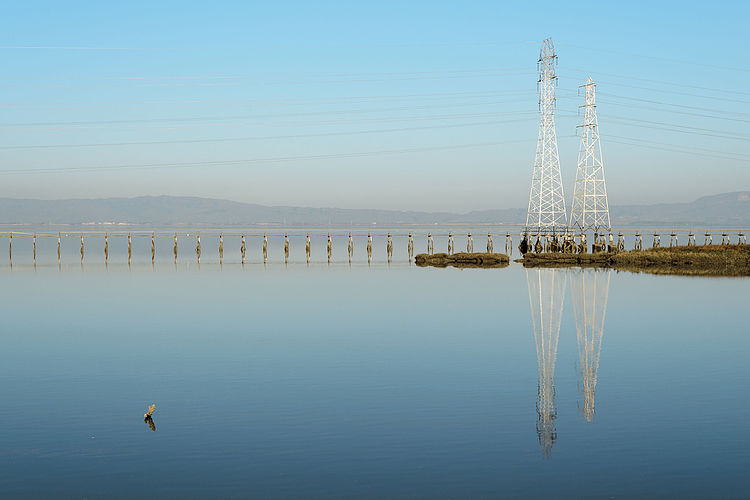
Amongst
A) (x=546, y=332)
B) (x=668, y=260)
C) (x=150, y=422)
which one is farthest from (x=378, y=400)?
(x=668, y=260)

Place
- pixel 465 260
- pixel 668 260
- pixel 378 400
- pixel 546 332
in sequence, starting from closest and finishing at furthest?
pixel 378 400 < pixel 546 332 < pixel 668 260 < pixel 465 260

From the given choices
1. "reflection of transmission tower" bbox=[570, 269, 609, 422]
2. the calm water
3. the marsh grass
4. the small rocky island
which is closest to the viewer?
the calm water

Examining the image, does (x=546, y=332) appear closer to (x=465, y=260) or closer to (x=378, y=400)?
(x=378, y=400)

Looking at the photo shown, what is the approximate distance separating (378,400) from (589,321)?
65.4 ft

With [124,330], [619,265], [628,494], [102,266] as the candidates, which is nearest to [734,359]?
[628,494]

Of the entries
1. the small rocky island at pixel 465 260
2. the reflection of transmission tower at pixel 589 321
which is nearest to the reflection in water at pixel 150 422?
the reflection of transmission tower at pixel 589 321

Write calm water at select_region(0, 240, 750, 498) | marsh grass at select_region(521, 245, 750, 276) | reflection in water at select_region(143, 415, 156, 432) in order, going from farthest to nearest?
marsh grass at select_region(521, 245, 750, 276), reflection in water at select_region(143, 415, 156, 432), calm water at select_region(0, 240, 750, 498)

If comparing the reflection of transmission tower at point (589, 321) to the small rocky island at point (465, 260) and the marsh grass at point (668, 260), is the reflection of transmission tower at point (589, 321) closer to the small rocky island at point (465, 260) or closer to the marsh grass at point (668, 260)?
the marsh grass at point (668, 260)

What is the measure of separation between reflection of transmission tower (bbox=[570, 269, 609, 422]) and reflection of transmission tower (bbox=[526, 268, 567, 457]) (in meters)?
0.88

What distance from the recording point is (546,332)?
35.2 meters

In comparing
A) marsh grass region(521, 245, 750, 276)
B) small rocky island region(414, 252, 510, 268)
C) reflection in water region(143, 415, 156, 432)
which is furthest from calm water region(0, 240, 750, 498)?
small rocky island region(414, 252, 510, 268)

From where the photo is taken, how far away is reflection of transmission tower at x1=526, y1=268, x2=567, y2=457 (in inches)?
734

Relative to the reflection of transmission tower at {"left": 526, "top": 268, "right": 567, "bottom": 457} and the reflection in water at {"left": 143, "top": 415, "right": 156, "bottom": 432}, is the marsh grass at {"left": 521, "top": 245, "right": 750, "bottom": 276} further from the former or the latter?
the reflection in water at {"left": 143, "top": 415, "right": 156, "bottom": 432}

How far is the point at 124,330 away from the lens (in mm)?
35906
